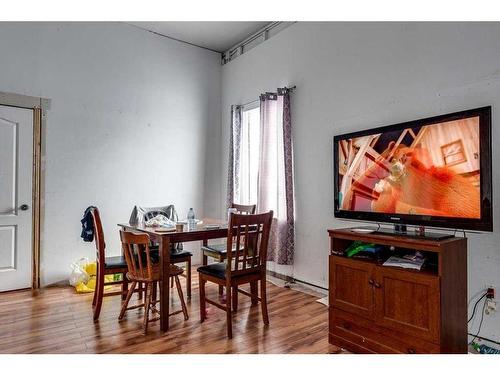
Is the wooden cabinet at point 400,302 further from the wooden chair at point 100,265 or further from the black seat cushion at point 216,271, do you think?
the wooden chair at point 100,265

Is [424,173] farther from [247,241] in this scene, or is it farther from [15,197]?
[15,197]

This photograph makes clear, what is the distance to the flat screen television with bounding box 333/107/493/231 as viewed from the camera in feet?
7.02

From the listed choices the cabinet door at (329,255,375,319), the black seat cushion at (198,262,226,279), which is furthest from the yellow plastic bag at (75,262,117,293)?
the cabinet door at (329,255,375,319)

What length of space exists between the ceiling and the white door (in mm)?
2003

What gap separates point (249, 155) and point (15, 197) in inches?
114

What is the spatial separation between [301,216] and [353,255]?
58.3 inches

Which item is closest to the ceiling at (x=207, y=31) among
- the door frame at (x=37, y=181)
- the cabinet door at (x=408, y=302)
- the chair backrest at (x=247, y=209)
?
the door frame at (x=37, y=181)

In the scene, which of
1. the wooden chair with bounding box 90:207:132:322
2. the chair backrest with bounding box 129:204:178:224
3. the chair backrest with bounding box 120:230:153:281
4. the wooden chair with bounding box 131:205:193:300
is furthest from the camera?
the chair backrest with bounding box 129:204:178:224

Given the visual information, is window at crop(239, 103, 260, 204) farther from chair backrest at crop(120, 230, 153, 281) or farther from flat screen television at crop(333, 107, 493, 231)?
chair backrest at crop(120, 230, 153, 281)

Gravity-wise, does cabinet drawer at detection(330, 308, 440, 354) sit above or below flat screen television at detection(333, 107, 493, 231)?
below

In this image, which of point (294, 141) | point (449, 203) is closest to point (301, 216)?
point (294, 141)

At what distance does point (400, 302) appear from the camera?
2.04 meters

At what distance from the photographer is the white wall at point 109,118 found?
12.6 feet

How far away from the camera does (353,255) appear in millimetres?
2361
